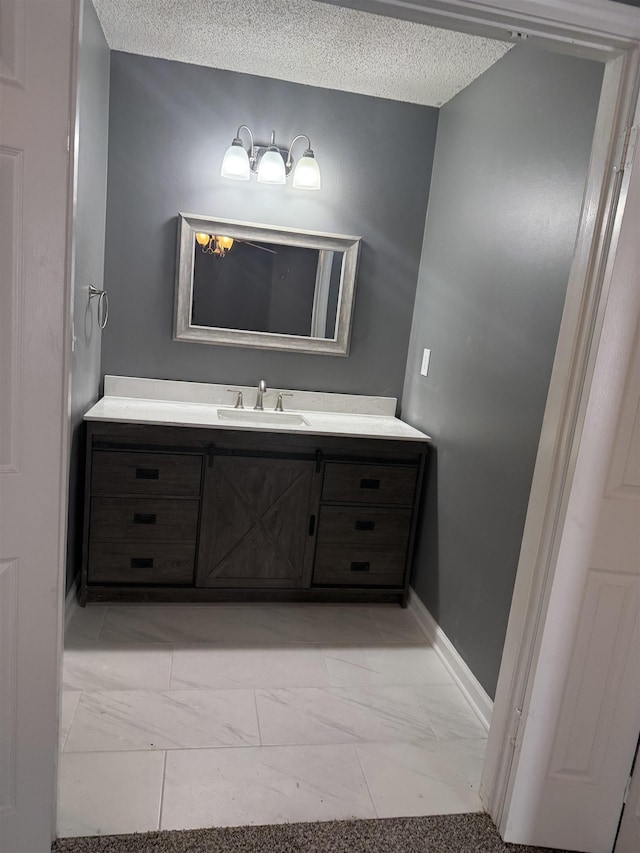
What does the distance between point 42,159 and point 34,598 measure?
0.93 metres

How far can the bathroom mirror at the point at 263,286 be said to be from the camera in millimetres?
3061

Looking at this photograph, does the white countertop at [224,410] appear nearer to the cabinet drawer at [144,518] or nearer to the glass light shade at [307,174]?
the cabinet drawer at [144,518]

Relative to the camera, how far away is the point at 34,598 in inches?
54.1

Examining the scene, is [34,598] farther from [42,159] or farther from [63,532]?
[42,159]

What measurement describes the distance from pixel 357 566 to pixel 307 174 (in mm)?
1899

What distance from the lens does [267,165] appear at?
2.93 metres

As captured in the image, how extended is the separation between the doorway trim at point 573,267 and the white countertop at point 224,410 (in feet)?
4.17

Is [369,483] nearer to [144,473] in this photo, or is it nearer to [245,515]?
[245,515]

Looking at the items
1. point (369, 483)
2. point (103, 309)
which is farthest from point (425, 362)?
point (103, 309)

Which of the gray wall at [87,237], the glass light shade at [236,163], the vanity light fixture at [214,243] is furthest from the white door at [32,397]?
the vanity light fixture at [214,243]

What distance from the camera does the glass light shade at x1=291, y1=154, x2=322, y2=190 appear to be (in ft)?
9.64

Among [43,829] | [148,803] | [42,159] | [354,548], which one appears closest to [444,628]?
[354,548]

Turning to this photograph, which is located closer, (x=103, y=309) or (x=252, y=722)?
(x=252, y=722)

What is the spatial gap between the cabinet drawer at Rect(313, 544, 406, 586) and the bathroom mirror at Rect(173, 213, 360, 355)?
1053 mm
